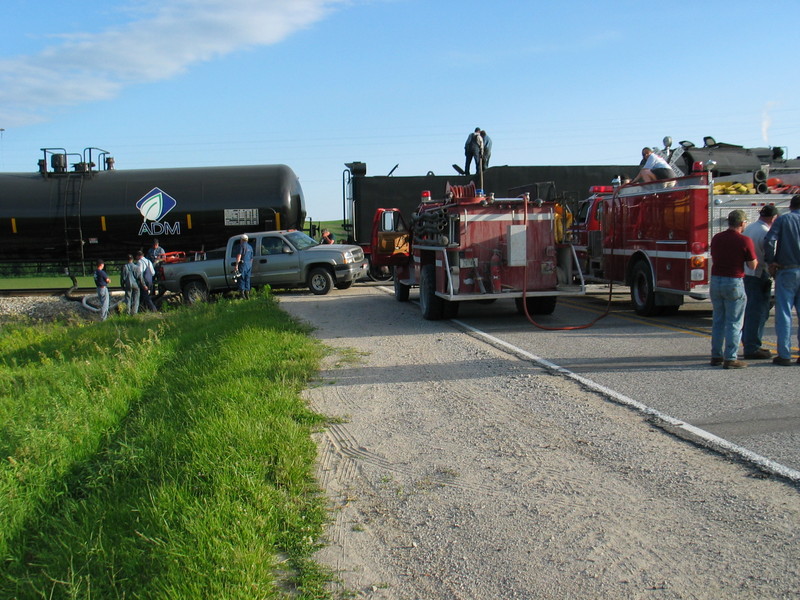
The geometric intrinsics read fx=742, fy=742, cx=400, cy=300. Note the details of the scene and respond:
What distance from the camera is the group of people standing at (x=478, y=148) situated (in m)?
20.8

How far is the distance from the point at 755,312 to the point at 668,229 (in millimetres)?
3776

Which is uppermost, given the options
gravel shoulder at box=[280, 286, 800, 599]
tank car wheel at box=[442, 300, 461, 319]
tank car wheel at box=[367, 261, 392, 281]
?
tank car wheel at box=[367, 261, 392, 281]

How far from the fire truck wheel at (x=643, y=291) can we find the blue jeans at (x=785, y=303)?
427 centimetres

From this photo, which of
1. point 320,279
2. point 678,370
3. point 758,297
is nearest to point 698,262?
point 758,297

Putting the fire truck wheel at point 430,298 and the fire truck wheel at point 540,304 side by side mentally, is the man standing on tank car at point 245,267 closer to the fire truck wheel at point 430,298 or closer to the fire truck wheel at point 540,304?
the fire truck wheel at point 430,298

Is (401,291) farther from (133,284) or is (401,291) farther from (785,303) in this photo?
(785,303)

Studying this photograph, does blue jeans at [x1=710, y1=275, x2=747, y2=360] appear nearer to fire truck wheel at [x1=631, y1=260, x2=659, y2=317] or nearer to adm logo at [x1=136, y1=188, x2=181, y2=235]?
fire truck wheel at [x1=631, y1=260, x2=659, y2=317]

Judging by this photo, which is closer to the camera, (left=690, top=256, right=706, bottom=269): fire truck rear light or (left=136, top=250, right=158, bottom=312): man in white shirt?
(left=690, top=256, right=706, bottom=269): fire truck rear light

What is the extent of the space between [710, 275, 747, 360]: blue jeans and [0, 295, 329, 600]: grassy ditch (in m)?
4.75

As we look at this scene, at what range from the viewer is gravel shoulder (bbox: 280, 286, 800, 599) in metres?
3.64

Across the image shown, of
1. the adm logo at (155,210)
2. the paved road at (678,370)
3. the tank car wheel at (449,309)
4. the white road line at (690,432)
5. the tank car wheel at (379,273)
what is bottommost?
the white road line at (690,432)

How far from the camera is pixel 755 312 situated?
898 cm

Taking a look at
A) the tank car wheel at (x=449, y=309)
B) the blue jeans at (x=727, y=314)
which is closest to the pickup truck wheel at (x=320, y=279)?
the tank car wheel at (x=449, y=309)

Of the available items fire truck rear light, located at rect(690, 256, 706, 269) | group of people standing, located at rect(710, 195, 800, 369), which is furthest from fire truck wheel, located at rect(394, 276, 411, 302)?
group of people standing, located at rect(710, 195, 800, 369)
